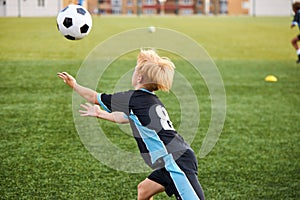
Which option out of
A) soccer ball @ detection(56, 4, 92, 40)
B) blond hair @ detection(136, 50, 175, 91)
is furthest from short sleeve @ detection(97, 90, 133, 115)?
soccer ball @ detection(56, 4, 92, 40)

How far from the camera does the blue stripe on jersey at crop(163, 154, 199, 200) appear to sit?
2.74m

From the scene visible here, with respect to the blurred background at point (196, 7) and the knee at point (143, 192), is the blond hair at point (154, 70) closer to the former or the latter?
the knee at point (143, 192)

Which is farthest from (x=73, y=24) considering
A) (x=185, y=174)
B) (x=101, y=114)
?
(x=185, y=174)

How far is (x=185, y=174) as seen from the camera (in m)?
2.75

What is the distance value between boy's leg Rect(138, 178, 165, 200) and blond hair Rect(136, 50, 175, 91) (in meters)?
0.51

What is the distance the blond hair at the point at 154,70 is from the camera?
2.81m

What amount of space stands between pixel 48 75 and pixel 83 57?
10.5 ft

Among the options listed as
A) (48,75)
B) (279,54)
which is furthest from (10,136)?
(279,54)

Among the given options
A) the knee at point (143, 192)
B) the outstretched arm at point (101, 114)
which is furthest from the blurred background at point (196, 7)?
the knee at point (143, 192)

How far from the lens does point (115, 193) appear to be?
3672 millimetres

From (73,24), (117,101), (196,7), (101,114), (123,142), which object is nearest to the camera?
(117,101)

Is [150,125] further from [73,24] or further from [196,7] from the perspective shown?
[196,7]

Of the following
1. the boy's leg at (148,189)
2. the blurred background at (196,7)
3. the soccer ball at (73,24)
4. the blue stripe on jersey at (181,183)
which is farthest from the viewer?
the blurred background at (196,7)

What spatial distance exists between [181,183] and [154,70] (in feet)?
1.95
